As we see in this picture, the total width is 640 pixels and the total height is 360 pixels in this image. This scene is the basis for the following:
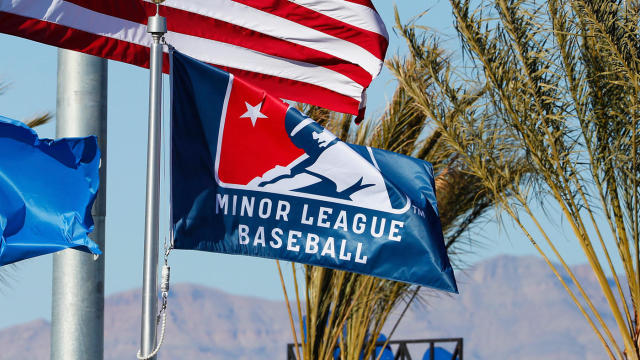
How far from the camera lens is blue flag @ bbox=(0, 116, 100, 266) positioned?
5441 millimetres

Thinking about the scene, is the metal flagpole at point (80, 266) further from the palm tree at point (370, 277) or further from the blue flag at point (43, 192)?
the palm tree at point (370, 277)

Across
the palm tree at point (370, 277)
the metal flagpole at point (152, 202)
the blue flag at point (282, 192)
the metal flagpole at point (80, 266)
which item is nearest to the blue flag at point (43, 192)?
the metal flagpole at point (80, 266)

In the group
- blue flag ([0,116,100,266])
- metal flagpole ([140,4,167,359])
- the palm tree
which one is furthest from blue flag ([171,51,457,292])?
the palm tree

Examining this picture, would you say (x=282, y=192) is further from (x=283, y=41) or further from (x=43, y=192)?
(x=43, y=192)

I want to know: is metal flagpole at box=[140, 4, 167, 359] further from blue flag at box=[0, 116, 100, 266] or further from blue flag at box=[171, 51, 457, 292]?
blue flag at box=[0, 116, 100, 266]

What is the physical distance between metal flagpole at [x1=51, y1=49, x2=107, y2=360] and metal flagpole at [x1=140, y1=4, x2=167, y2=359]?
36.2 inches

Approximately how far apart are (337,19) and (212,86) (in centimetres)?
118

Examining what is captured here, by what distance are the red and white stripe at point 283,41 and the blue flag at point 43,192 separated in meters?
0.69

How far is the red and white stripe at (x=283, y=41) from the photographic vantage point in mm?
5887

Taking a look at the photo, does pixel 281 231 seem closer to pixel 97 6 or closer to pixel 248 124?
pixel 248 124

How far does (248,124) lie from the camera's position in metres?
5.39

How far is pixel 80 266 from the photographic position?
18.1 ft

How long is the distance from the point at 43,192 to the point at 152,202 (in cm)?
159

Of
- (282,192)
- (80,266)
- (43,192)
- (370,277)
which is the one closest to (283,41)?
(282,192)
